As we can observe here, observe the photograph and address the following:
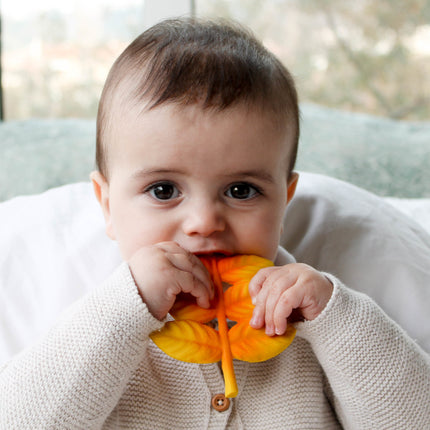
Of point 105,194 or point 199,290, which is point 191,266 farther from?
point 105,194

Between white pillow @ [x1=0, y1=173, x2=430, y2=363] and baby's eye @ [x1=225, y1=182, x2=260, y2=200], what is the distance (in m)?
0.32

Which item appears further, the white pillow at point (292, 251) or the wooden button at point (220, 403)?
the white pillow at point (292, 251)

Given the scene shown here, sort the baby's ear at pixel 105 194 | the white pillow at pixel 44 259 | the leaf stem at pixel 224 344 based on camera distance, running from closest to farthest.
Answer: the leaf stem at pixel 224 344 < the baby's ear at pixel 105 194 < the white pillow at pixel 44 259

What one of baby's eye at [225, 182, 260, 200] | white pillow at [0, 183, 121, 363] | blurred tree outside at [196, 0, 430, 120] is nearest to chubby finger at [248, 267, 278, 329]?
baby's eye at [225, 182, 260, 200]

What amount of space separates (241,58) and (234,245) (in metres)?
0.31

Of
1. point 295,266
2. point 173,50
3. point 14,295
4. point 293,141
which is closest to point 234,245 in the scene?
point 295,266

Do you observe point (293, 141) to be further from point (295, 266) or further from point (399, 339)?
point (399, 339)

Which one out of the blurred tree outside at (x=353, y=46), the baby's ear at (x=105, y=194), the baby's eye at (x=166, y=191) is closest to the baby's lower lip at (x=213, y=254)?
the baby's eye at (x=166, y=191)

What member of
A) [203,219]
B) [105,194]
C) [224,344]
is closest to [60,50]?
[105,194]

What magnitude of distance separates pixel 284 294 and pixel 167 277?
17 centimetres

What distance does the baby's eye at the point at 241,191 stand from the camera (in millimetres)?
944

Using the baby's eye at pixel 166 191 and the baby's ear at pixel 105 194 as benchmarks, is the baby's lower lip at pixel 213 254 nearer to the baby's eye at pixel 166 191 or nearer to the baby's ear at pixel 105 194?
the baby's eye at pixel 166 191

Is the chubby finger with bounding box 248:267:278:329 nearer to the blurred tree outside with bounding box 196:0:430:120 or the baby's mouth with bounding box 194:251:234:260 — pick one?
the baby's mouth with bounding box 194:251:234:260

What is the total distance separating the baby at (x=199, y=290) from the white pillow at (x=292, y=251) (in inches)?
8.5
